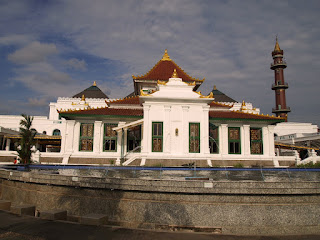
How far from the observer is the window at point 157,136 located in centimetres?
2288

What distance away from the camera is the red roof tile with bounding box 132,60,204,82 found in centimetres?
3142

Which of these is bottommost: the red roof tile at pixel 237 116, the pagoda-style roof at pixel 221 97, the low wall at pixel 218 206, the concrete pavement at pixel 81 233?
the concrete pavement at pixel 81 233

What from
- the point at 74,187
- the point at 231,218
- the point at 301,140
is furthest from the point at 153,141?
the point at 301,140

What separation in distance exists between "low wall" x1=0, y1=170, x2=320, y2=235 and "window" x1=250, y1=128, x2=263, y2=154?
1967cm

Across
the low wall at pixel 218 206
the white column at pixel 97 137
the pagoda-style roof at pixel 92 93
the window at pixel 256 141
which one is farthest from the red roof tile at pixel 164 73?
the pagoda-style roof at pixel 92 93

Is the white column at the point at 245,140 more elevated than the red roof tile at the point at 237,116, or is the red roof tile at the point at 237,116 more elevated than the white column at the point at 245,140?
the red roof tile at the point at 237,116

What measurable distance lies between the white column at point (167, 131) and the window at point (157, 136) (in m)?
0.40

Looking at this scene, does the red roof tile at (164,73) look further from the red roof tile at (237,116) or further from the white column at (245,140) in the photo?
the white column at (245,140)

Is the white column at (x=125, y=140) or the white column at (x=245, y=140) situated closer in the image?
the white column at (x=125, y=140)

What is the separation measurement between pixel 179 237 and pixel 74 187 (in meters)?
4.18

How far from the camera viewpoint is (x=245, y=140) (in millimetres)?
25953

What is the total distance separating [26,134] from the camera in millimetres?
22625

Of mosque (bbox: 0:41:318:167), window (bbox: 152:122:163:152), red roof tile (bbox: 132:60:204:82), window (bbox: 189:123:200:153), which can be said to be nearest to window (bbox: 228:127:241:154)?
mosque (bbox: 0:41:318:167)

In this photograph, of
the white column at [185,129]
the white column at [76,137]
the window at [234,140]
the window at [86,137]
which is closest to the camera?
the white column at [185,129]
